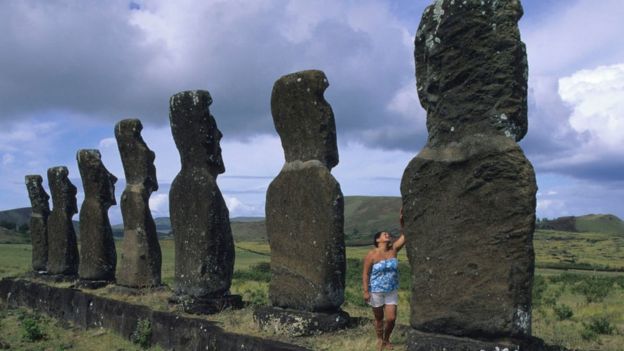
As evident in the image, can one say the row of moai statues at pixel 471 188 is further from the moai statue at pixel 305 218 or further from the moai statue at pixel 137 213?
the moai statue at pixel 137 213

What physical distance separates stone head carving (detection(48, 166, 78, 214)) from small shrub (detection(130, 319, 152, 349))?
6.91 metres

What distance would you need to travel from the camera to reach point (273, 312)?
8.54 metres

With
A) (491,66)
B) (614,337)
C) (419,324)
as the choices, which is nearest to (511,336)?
(419,324)

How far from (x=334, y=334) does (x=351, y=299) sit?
361 inches

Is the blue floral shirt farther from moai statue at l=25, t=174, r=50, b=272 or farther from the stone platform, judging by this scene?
moai statue at l=25, t=174, r=50, b=272

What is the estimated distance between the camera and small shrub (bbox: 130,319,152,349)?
10.4m

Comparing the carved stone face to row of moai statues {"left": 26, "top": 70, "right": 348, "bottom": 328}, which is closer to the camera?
row of moai statues {"left": 26, "top": 70, "right": 348, "bottom": 328}

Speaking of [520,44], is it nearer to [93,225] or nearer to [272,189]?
[272,189]

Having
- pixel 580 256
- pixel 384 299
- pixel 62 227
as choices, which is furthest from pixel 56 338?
pixel 580 256

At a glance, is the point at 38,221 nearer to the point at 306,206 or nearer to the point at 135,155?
the point at 135,155

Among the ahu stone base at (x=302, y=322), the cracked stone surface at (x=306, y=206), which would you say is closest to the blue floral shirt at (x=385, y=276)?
the cracked stone surface at (x=306, y=206)

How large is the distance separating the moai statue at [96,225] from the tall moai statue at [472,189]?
984cm

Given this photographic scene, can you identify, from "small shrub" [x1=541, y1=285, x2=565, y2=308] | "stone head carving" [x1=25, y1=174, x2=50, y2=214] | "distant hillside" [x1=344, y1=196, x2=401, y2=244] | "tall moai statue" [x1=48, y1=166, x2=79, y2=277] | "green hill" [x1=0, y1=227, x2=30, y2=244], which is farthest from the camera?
"distant hillside" [x1=344, y1=196, x2=401, y2=244]

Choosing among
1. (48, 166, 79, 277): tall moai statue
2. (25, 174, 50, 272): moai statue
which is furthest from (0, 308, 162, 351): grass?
(25, 174, 50, 272): moai statue
